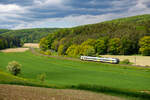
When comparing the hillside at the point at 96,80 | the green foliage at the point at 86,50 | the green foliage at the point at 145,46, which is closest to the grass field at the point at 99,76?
the hillside at the point at 96,80

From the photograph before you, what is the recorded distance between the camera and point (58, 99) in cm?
1361

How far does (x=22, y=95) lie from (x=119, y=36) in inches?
4444

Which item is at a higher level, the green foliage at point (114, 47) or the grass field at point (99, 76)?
the green foliage at point (114, 47)

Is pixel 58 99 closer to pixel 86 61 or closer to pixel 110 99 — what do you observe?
pixel 110 99

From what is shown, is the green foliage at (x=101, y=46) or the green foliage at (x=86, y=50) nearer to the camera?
the green foliage at (x=86, y=50)

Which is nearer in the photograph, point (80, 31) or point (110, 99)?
point (110, 99)

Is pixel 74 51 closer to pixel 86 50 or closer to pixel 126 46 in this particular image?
pixel 86 50

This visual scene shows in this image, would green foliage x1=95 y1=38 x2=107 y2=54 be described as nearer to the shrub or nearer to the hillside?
the shrub

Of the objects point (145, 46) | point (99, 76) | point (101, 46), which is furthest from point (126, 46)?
point (99, 76)

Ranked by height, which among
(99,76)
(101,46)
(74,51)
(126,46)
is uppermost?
(101,46)

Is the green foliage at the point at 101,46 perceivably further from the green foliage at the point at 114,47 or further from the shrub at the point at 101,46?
the green foliage at the point at 114,47

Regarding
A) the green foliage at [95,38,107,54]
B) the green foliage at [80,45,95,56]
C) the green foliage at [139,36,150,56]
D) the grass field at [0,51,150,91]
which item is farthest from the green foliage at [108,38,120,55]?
the grass field at [0,51,150,91]

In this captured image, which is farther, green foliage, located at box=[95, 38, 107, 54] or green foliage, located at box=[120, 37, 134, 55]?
green foliage, located at box=[95, 38, 107, 54]

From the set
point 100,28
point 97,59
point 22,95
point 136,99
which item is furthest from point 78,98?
point 100,28
